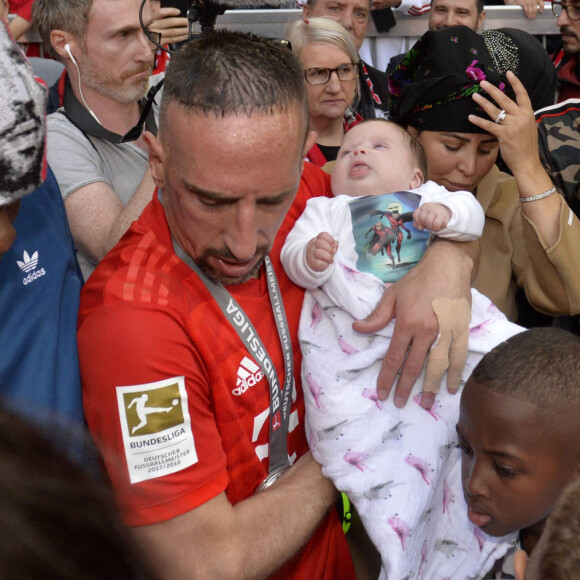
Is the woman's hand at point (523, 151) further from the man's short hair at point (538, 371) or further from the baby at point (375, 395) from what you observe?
the man's short hair at point (538, 371)

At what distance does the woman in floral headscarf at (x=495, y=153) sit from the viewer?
2.86 meters

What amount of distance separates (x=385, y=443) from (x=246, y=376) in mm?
507

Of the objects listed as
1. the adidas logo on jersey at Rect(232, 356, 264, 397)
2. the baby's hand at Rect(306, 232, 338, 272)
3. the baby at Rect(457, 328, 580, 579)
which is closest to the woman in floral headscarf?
the baby at Rect(457, 328, 580, 579)

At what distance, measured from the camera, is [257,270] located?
213cm

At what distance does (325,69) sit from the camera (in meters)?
4.39

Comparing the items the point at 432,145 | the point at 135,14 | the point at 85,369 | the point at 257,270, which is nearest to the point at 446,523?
the point at 257,270

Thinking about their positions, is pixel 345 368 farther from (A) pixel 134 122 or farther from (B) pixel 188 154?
(A) pixel 134 122

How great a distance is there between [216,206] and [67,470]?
1.25m

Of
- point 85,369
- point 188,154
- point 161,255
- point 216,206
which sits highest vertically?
point 188,154

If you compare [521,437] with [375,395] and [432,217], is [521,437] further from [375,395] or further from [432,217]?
[432,217]

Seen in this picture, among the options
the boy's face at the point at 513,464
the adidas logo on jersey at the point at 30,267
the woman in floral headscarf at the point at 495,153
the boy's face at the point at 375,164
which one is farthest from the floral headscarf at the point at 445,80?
the adidas logo on jersey at the point at 30,267

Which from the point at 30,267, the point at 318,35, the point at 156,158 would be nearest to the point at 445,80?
the point at 318,35

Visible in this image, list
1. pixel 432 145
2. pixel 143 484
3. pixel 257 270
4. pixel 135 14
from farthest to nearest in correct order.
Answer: pixel 135 14 → pixel 432 145 → pixel 257 270 → pixel 143 484

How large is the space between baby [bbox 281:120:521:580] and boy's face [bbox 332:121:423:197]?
0.22m
